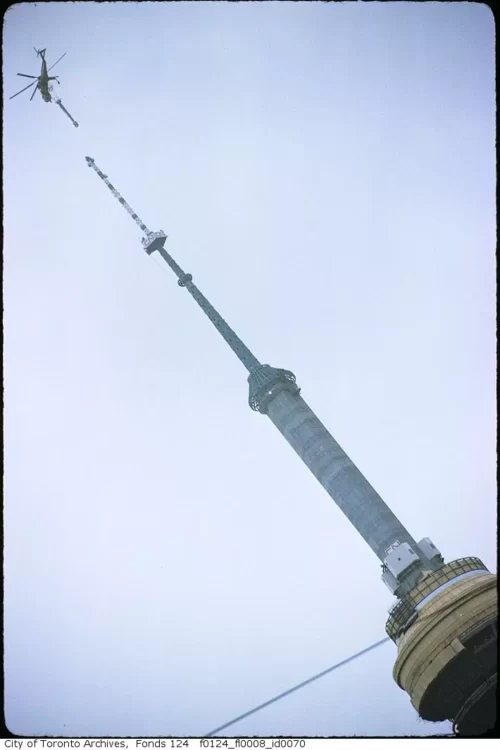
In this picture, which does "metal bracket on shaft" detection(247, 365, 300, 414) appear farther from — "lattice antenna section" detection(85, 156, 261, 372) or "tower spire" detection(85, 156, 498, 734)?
"tower spire" detection(85, 156, 498, 734)

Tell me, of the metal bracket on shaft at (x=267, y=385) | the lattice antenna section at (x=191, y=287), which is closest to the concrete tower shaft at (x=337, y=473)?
the metal bracket on shaft at (x=267, y=385)

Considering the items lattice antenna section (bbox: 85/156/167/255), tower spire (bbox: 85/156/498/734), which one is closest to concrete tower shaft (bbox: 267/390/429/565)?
tower spire (bbox: 85/156/498/734)

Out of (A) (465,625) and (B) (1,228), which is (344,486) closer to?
(A) (465,625)

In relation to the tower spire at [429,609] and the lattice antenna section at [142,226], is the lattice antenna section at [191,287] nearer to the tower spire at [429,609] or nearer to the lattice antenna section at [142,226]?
the lattice antenna section at [142,226]

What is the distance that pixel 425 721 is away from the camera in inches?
1588

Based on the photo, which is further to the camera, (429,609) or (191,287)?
(191,287)

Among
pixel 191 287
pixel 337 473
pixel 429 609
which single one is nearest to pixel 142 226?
pixel 191 287

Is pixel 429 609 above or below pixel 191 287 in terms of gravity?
below

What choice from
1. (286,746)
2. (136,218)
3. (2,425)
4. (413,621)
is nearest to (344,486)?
(413,621)

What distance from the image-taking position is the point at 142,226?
7550cm

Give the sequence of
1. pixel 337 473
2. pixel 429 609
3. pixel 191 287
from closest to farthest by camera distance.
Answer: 1. pixel 429 609
2. pixel 337 473
3. pixel 191 287

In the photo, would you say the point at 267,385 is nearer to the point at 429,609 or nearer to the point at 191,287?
the point at 191,287

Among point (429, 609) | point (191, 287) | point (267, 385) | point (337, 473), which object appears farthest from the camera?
point (191, 287)

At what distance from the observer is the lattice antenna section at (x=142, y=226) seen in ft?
245
